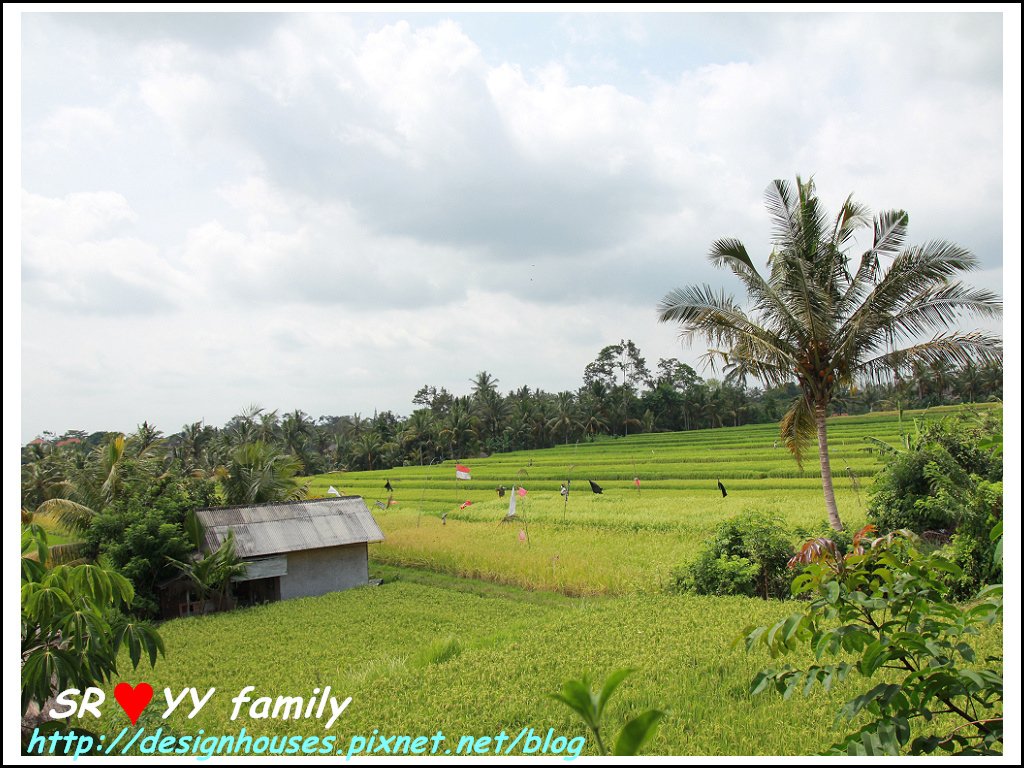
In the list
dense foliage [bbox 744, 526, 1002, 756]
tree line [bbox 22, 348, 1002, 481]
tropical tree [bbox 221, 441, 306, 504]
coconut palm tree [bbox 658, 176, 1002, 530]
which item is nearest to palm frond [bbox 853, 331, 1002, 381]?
coconut palm tree [bbox 658, 176, 1002, 530]

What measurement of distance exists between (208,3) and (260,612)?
9.72m

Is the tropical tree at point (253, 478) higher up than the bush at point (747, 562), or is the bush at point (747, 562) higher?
the tropical tree at point (253, 478)

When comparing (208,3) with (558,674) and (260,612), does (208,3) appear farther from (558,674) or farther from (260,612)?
(260,612)

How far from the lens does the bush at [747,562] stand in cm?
872

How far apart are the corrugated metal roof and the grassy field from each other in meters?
1.00

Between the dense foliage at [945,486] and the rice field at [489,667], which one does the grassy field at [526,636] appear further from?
the dense foliage at [945,486]

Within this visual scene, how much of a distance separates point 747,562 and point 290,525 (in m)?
7.81

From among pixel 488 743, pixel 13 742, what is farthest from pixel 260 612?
pixel 13 742

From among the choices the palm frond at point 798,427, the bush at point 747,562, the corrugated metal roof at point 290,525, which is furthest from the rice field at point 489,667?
the palm frond at point 798,427

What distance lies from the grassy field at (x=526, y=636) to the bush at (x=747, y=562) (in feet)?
1.75

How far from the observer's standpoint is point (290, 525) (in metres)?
11.6

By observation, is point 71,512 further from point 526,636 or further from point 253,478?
point 526,636

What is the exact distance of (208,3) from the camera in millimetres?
1917

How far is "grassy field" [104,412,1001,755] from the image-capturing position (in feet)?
14.5
